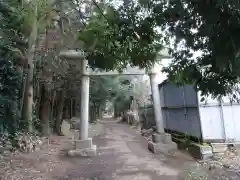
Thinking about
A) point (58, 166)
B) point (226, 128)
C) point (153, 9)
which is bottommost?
point (58, 166)

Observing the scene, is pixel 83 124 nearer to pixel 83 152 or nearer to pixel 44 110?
pixel 83 152

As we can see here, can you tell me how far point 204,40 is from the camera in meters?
2.65

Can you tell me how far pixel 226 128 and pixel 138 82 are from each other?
21866mm

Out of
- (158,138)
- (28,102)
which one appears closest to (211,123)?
(158,138)

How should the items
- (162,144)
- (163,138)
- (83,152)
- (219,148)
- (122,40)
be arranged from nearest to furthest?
(122,40) < (219,148) < (162,144) < (83,152) < (163,138)

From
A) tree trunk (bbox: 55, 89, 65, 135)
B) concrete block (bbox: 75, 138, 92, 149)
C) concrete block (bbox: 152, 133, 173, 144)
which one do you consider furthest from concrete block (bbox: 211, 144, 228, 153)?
tree trunk (bbox: 55, 89, 65, 135)

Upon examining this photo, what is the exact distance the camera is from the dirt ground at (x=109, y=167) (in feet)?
21.7

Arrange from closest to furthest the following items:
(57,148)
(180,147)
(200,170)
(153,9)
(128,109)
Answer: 1. (153,9)
2. (200,170)
3. (180,147)
4. (57,148)
5. (128,109)

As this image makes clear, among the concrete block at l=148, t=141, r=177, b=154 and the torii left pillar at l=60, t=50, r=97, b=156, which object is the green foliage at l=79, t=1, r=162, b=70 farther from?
the concrete block at l=148, t=141, r=177, b=154

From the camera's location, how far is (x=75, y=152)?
9.77 metres

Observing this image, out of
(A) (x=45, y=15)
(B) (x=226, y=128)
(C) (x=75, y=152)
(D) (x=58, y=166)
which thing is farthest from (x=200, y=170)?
(A) (x=45, y=15)

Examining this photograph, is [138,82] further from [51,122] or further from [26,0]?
[26,0]

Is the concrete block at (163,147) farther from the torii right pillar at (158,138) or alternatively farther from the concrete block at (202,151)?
the concrete block at (202,151)

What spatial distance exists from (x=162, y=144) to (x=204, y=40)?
7.36 m
